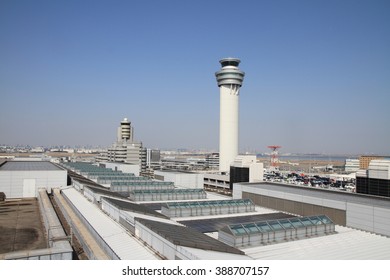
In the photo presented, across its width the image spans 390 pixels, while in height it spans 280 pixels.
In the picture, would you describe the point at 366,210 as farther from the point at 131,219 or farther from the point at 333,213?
the point at 131,219

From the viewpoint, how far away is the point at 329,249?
18906 millimetres

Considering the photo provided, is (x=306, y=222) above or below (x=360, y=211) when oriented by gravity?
below

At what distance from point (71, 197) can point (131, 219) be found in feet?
59.1

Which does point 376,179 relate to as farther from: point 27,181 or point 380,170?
point 27,181

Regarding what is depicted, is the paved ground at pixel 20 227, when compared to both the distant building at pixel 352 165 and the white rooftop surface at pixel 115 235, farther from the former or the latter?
the distant building at pixel 352 165

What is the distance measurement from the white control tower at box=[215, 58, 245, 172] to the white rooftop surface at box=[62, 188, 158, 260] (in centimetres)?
6901

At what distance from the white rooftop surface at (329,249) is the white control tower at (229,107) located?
75711 mm

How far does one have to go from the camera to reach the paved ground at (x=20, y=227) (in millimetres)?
22672

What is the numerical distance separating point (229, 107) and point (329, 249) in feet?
264

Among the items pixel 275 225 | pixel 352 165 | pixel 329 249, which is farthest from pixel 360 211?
pixel 352 165

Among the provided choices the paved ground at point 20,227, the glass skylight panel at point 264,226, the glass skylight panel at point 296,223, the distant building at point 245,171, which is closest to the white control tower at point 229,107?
the distant building at point 245,171

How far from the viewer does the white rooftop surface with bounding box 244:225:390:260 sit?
17.5m

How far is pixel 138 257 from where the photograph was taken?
54.0 ft

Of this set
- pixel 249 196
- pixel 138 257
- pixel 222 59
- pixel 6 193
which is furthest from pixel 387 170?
pixel 222 59
